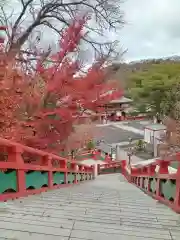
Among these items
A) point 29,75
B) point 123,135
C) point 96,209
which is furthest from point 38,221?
point 123,135

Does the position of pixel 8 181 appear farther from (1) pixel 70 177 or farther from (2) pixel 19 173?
(1) pixel 70 177

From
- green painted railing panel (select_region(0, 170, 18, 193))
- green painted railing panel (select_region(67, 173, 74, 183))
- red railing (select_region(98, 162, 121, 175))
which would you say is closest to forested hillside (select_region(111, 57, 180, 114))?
red railing (select_region(98, 162, 121, 175))

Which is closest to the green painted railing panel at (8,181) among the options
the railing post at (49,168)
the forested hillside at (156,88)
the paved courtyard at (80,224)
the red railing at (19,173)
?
the red railing at (19,173)

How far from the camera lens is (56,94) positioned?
10523 millimetres

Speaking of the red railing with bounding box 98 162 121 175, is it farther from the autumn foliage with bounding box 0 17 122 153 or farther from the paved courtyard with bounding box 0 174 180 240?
the paved courtyard with bounding box 0 174 180 240

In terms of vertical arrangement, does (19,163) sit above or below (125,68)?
below

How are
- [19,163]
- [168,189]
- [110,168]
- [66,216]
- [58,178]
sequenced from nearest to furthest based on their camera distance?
1. [66,216]
2. [19,163]
3. [168,189]
4. [58,178]
5. [110,168]

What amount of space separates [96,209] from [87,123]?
12434 millimetres

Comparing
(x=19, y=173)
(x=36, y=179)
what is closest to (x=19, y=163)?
(x=19, y=173)

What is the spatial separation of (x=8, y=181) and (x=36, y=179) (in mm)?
1056

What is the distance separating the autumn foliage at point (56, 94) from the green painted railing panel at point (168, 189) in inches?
132

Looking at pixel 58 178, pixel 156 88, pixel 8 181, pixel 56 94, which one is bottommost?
pixel 58 178

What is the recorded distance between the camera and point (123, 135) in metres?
28.0

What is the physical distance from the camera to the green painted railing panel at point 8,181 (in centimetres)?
357
